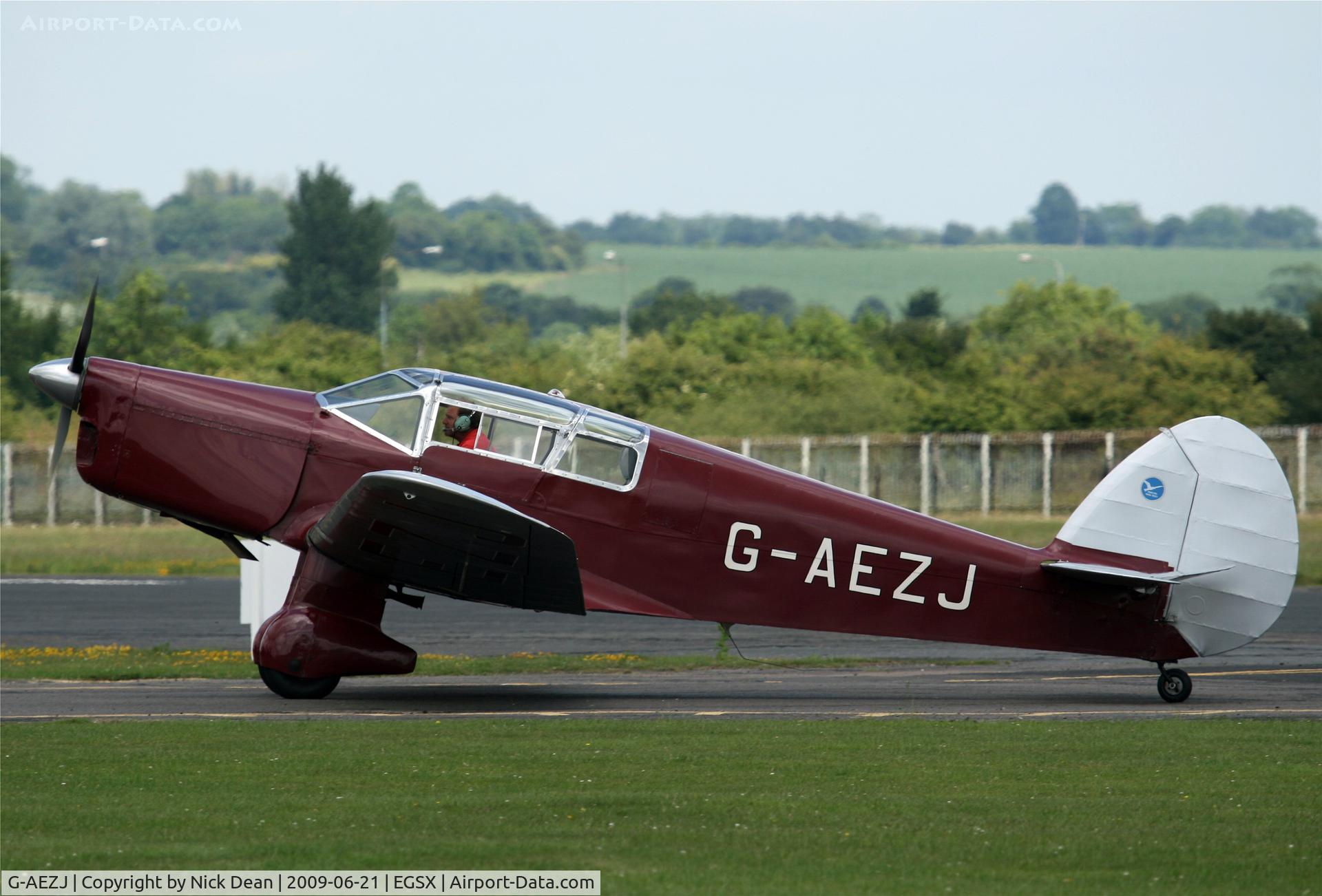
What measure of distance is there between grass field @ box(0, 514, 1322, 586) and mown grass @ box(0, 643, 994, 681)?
12.9 metres

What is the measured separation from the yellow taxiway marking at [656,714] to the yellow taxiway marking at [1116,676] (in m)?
2.10

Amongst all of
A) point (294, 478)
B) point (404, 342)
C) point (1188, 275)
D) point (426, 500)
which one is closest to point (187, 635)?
point (294, 478)

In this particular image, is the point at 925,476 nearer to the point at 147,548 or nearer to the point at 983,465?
the point at 983,465

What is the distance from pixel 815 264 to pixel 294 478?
154854 millimetres

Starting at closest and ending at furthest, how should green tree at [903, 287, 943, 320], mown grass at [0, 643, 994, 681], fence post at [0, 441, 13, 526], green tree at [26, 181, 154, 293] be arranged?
mown grass at [0, 643, 994, 681] < fence post at [0, 441, 13, 526] < green tree at [903, 287, 943, 320] < green tree at [26, 181, 154, 293]

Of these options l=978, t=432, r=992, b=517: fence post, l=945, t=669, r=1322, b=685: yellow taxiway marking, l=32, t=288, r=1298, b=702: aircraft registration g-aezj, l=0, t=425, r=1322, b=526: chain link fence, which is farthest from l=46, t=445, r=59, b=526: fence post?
l=945, t=669, r=1322, b=685: yellow taxiway marking

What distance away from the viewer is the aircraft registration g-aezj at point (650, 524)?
12.3 m

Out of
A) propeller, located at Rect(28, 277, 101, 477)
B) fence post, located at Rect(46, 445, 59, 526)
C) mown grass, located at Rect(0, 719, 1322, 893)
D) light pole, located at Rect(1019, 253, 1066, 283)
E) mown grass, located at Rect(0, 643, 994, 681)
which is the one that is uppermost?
light pole, located at Rect(1019, 253, 1066, 283)

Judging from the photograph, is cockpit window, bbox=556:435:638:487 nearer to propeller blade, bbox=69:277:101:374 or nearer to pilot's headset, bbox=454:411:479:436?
pilot's headset, bbox=454:411:479:436

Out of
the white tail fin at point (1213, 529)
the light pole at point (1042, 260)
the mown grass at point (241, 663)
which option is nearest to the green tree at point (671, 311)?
the light pole at point (1042, 260)

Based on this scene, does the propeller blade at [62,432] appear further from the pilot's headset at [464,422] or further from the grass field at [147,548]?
the grass field at [147,548]

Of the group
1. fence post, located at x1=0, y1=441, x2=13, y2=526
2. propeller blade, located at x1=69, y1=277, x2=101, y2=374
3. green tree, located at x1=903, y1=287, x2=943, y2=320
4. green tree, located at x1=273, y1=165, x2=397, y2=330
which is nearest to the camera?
propeller blade, located at x1=69, y1=277, x2=101, y2=374

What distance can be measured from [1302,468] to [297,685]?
94.8 ft

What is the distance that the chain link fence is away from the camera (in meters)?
35.3
